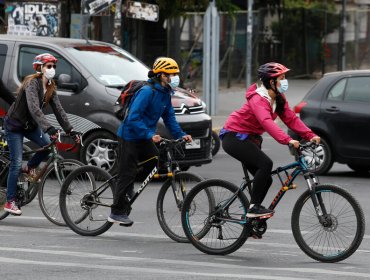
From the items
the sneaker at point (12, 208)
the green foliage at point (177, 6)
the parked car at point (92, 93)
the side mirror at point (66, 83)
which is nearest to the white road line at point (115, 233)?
the sneaker at point (12, 208)

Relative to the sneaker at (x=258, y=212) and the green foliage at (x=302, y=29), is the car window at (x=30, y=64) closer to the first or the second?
the sneaker at (x=258, y=212)

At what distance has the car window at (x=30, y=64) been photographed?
1630 cm

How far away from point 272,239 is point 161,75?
70.2 inches

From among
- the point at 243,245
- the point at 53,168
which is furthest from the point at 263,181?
the point at 53,168

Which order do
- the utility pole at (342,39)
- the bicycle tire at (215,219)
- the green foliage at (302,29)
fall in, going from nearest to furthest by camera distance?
1. the bicycle tire at (215,219)
2. the utility pole at (342,39)
3. the green foliage at (302,29)

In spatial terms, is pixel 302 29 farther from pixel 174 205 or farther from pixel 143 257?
pixel 143 257

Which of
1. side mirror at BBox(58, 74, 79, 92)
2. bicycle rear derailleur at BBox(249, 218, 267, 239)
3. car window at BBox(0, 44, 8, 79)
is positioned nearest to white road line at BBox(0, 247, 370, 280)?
bicycle rear derailleur at BBox(249, 218, 267, 239)

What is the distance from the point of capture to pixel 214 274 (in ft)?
31.2

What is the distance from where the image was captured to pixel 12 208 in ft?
40.7

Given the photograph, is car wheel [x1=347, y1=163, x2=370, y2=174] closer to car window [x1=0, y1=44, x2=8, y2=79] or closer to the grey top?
car window [x1=0, y1=44, x2=8, y2=79]

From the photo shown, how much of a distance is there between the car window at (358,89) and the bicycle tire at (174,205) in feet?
20.4

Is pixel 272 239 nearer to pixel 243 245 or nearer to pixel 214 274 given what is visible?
pixel 243 245

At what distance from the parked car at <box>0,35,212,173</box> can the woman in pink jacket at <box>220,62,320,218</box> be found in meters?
5.16

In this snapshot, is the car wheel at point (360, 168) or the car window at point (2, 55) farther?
the car wheel at point (360, 168)
